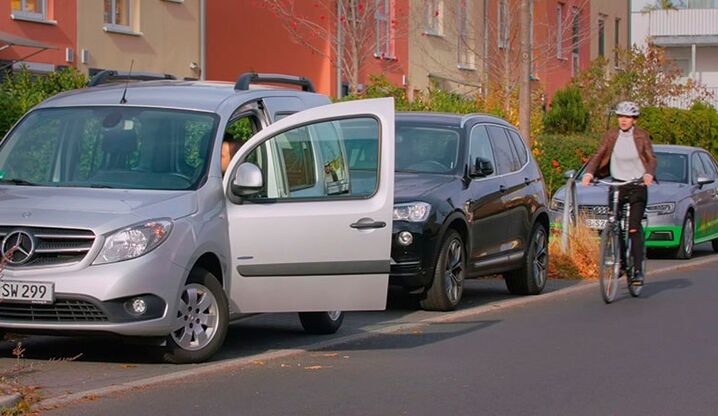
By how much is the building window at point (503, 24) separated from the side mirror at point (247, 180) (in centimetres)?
2173

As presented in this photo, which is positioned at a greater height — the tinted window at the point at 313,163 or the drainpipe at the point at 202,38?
the drainpipe at the point at 202,38

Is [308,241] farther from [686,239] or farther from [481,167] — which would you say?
[686,239]

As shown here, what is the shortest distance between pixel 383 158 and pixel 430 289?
128 inches

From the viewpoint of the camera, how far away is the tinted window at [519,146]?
15586 millimetres

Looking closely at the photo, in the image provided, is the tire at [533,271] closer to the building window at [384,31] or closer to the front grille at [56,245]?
the front grille at [56,245]

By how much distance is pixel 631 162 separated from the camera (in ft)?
47.8

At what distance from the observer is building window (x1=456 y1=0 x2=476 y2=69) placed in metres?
35.2

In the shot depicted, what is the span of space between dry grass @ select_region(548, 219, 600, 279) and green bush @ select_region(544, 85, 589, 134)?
16.6 m

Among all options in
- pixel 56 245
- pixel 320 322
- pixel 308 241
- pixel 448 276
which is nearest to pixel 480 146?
pixel 448 276

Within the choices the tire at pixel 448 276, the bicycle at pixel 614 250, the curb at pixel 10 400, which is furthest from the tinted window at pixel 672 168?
the curb at pixel 10 400

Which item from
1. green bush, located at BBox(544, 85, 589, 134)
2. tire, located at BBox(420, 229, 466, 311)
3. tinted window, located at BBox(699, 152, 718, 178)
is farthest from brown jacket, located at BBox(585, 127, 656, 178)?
green bush, located at BBox(544, 85, 589, 134)

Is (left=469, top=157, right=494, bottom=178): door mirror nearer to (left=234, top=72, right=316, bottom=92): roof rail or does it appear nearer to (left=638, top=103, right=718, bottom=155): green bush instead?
(left=234, top=72, right=316, bottom=92): roof rail

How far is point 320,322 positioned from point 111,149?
2270 mm

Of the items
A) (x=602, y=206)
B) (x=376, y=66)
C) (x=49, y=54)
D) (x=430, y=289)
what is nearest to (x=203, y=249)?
(x=430, y=289)
